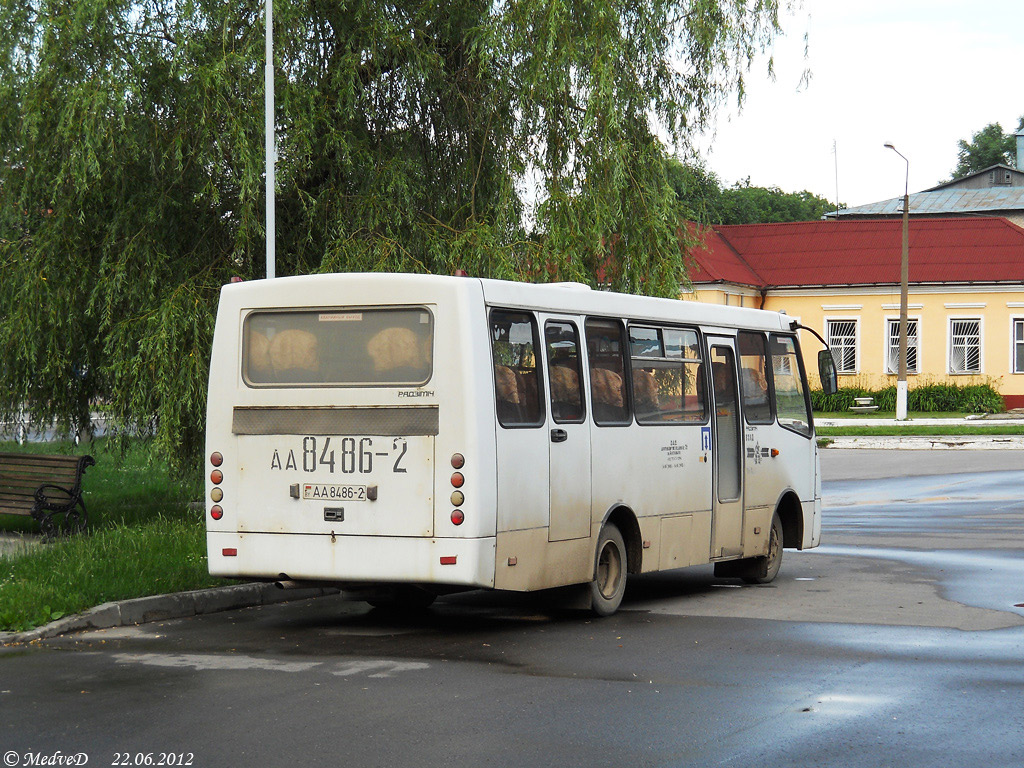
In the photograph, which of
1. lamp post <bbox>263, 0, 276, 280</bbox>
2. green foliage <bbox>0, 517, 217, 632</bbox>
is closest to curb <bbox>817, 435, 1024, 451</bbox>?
lamp post <bbox>263, 0, 276, 280</bbox>

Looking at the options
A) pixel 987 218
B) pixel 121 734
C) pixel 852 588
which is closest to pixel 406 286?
pixel 121 734

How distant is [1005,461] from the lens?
107 feet

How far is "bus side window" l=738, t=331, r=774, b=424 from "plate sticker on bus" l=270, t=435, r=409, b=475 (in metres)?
4.84

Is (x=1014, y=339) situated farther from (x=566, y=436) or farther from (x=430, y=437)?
(x=430, y=437)

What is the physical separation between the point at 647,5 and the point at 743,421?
20.8ft

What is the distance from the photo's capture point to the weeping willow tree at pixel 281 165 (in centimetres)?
1555

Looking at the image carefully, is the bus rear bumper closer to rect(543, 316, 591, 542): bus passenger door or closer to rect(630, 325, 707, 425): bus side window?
rect(543, 316, 591, 542): bus passenger door

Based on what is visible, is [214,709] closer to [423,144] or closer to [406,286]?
[406,286]

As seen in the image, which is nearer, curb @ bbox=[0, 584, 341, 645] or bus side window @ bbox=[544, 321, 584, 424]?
curb @ bbox=[0, 584, 341, 645]

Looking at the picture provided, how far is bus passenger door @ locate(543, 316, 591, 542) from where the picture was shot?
1099 cm

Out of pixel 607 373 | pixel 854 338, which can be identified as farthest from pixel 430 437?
pixel 854 338

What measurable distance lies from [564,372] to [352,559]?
230cm

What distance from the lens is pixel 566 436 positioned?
11.1 m

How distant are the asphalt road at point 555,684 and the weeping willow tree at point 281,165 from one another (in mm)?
4735
